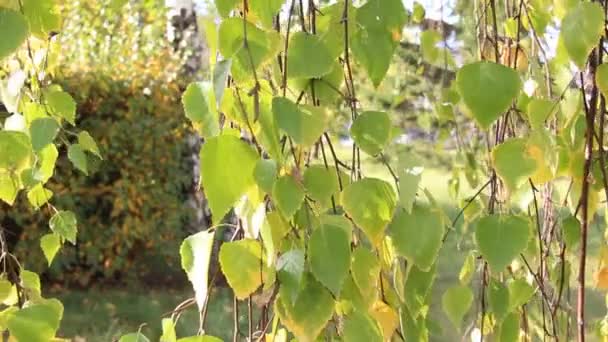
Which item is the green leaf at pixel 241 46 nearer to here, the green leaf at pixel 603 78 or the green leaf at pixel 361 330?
the green leaf at pixel 361 330

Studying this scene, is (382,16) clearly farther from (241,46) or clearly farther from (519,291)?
(519,291)

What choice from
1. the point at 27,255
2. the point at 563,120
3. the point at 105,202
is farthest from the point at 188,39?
the point at 563,120

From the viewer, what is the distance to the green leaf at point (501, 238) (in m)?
0.84

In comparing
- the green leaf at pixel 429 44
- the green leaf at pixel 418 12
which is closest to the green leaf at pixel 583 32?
the green leaf at pixel 429 44

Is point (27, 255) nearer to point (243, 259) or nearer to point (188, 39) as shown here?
Answer: point (188, 39)

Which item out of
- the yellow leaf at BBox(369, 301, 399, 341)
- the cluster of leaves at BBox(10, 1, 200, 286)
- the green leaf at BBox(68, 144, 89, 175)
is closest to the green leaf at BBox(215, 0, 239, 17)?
the yellow leaf at BBox(369, 301, 399, 341)

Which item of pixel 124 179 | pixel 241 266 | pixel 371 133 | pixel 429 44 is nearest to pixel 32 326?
pixel 241 266

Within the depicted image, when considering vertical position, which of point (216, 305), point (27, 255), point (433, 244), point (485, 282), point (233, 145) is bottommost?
point (216, 305)

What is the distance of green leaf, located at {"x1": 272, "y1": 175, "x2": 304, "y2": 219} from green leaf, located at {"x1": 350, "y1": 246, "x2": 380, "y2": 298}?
0.11m

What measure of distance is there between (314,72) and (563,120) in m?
0.57

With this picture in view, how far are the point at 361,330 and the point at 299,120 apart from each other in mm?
184

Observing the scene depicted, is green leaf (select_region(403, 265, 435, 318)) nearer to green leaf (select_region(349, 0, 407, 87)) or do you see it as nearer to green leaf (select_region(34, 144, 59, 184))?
green leaf (select_region(349, 0, 407, 87))

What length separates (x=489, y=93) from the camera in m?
0.77

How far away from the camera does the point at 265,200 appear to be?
2.58 feet
